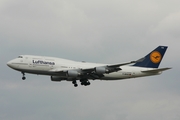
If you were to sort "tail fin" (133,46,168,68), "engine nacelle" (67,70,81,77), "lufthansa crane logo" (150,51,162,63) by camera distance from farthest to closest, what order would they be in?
"lufthansa crane logo" (150,51,162,63), "tail fin" (133,46,168,68), "engine nacelle" (67,70,81,77)

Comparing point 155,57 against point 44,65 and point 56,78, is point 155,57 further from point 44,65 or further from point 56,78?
point 44,65

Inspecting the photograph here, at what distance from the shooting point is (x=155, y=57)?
3600 inches

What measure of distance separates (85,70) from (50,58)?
6290 mm

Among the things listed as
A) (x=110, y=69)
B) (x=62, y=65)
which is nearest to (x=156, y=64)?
(x=110, y=69)

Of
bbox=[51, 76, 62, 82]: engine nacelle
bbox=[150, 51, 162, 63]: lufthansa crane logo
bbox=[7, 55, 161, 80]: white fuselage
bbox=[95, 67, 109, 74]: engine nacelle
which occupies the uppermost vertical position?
bbox=[150, 51, 162, 63]: lufthansa crane logo

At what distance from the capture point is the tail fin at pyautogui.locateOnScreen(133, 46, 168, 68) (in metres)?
89.6

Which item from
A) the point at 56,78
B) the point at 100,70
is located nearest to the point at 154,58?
the point at 100,70

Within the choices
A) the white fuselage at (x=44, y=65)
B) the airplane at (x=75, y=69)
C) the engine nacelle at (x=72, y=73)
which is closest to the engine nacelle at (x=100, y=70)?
the airplane at (x=75, y=69)

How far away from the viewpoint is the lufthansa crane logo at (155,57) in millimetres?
90931

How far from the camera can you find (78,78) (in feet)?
277

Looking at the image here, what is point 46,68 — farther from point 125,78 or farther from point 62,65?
point 125,78

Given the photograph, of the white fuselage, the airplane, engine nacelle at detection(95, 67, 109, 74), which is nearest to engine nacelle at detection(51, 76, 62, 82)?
the airplane

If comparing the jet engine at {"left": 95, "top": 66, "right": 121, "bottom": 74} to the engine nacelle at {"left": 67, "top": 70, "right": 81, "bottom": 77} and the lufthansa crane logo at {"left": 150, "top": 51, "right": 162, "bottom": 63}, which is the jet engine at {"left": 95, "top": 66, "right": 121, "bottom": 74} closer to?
the engine nacelle at {"left": 67, "top": 70, "right": 81, "bottom": 77}

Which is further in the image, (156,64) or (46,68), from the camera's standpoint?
(156,64)
